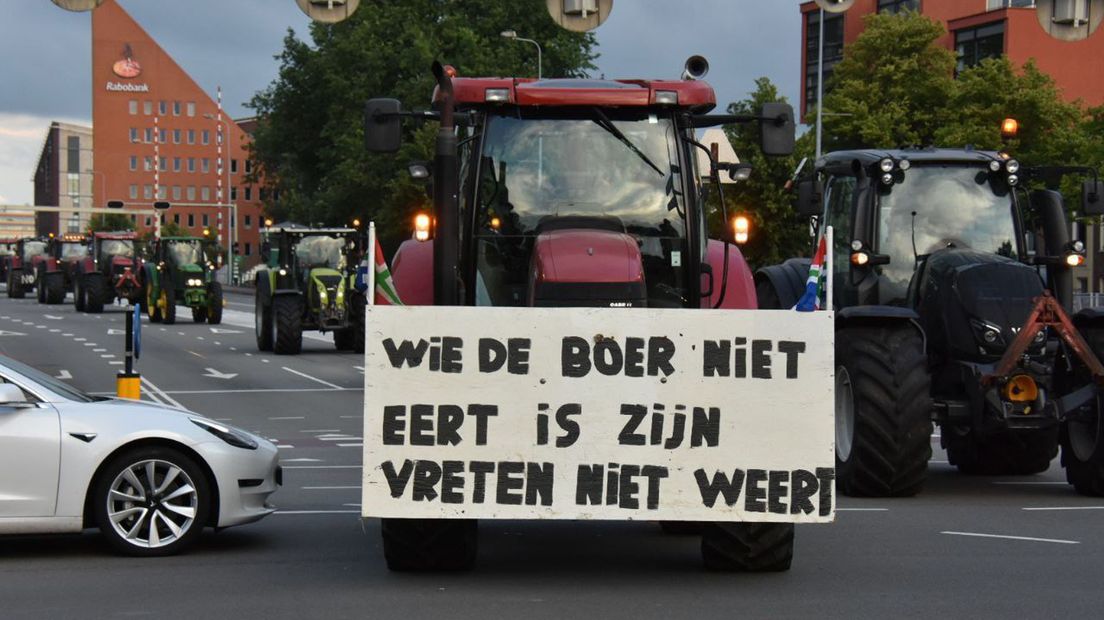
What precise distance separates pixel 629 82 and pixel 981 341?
4.07m

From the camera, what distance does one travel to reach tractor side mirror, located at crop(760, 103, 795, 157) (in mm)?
10484

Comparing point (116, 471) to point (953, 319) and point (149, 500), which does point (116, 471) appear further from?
point (953, 319)

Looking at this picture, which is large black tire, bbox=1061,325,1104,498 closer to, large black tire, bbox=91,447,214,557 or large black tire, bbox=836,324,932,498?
large black tire, bbox=836,324,932,498

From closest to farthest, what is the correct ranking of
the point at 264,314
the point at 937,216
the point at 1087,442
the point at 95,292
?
the point at 1087,442
the point at 937,216
the point at 264,314
the point at 95,292

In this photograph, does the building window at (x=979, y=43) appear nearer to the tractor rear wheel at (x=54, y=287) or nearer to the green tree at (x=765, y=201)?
the green tree at (x=765, y=201)

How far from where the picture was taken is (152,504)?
10.5 metres

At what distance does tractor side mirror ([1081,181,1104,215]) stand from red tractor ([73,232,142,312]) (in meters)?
47.6

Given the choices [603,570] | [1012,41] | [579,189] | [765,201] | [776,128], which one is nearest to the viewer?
[603,570]

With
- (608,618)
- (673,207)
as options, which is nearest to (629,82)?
(673,207)

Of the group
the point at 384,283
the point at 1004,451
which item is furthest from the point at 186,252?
the point at 384,283

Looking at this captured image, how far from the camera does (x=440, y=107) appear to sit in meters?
10.3

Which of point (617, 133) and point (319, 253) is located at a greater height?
point (617, 133)

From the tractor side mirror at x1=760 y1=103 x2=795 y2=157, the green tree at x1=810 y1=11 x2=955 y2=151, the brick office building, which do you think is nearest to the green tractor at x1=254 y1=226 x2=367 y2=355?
the tractor side mirror at x1=760 y1=103 x2=795 y2=157

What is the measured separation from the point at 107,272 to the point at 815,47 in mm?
37552
